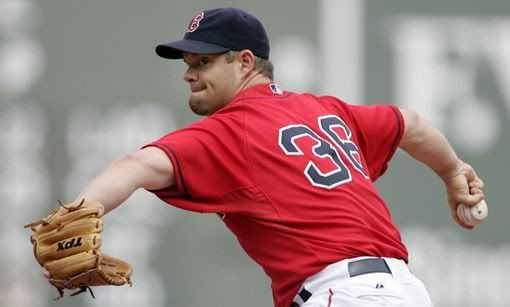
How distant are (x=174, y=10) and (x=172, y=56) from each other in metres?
2.66

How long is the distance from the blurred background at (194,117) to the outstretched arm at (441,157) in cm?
242

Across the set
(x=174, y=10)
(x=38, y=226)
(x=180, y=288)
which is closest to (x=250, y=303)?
(x=180, y=288)

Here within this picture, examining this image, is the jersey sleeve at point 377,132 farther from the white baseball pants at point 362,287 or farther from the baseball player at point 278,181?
the white baseball pants at point 362,287

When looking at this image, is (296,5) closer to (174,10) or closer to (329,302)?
(174,10)

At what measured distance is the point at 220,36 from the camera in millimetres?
4203

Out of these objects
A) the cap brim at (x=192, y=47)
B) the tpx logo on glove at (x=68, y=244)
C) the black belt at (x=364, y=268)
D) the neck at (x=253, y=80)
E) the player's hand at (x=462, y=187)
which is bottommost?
the black belt at (x=364, y=268)

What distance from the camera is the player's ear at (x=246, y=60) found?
4.25m

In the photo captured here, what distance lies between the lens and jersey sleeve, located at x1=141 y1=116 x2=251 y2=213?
12.5ft

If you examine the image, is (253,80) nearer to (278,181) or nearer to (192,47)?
(192,47)

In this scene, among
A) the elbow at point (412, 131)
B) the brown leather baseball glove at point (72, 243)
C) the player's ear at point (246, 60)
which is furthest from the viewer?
the elbow at point (412, 131)

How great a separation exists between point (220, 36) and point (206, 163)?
542 mm

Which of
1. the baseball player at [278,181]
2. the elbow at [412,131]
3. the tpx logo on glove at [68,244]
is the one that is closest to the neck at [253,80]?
the baseball player at [278,181]

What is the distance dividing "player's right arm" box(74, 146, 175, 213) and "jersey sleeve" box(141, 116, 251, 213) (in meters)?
0.04

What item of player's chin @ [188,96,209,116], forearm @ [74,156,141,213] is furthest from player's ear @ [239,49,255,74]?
forearm @ [74,156,141,213]
